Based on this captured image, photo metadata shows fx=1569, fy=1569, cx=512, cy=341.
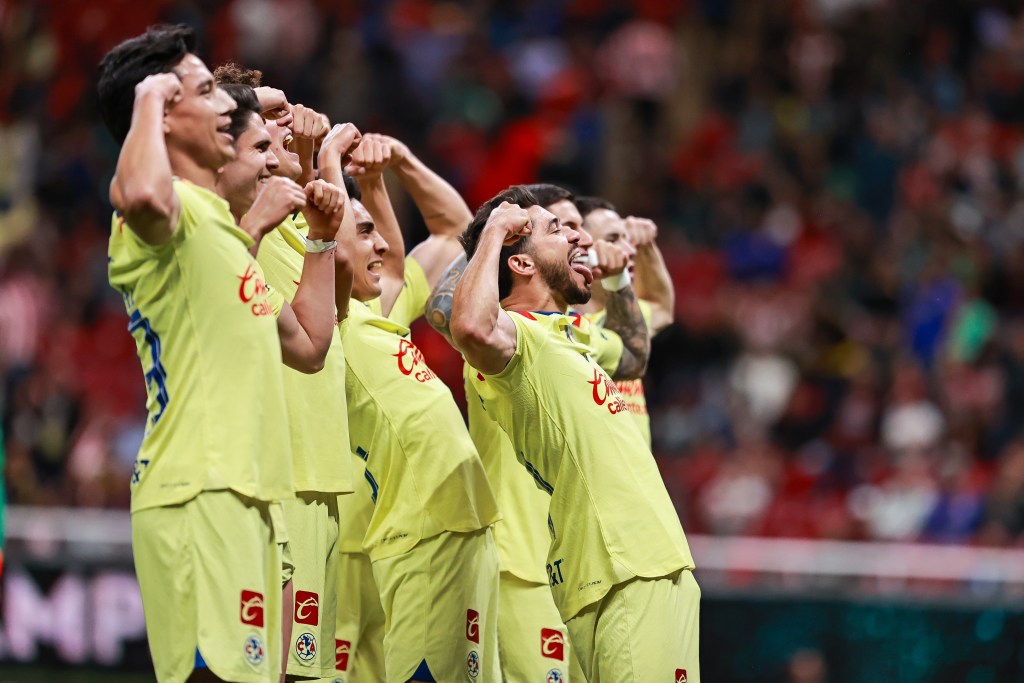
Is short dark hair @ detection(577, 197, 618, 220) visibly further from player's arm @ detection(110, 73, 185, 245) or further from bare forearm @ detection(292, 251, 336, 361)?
player's arm @ detection(110, 73, 185, 245)

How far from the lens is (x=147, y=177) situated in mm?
4297

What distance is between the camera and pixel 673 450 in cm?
1290

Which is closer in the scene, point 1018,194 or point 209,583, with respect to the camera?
point 209,583

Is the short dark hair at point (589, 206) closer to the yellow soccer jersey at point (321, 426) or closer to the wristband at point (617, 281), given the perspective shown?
the wristband at point (617, 281)

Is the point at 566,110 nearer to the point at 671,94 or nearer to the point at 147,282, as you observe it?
the point at 671,94

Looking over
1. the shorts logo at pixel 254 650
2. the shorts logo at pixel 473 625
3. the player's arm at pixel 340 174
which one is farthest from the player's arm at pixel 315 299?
the shorts logo at pixel 473 625

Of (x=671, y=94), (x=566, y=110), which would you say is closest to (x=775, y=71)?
(x=671, y=94)

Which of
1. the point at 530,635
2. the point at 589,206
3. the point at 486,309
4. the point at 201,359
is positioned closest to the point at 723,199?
the point at 589,206

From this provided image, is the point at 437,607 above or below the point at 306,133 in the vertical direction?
below

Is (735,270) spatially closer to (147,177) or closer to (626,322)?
(626,322)

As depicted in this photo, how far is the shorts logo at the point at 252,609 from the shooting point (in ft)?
14.6

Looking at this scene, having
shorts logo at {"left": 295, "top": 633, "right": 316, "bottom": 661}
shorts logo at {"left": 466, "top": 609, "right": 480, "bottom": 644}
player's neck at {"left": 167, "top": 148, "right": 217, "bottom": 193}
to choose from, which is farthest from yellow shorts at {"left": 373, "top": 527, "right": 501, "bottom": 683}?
player's neck at {"left": 167, "top": 148, "right": 217, "bottom": 193}

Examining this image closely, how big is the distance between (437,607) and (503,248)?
1432 mm

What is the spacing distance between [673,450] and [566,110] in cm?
399
